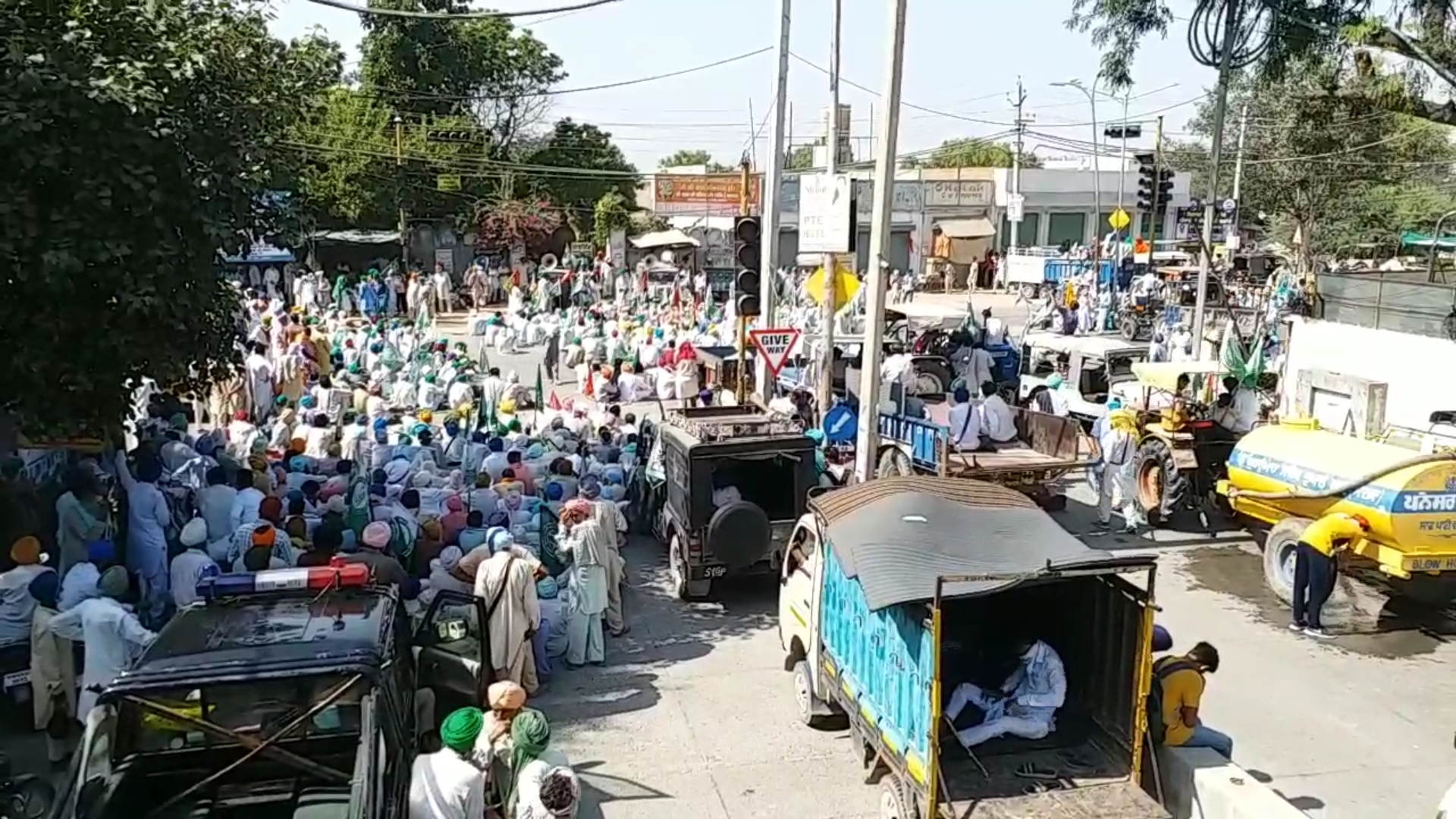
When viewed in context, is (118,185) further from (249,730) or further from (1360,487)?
(1360,487)

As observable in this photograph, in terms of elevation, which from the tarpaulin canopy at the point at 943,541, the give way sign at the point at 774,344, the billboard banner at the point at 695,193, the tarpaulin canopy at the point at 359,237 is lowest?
the tarpaulin canopy at the point at 943,541

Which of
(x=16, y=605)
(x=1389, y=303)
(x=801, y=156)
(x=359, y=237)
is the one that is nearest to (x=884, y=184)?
(x=16, y=605)

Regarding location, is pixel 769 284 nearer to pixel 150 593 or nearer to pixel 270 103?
pixel 270 103

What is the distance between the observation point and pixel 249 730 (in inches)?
225

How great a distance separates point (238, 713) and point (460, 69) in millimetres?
45492

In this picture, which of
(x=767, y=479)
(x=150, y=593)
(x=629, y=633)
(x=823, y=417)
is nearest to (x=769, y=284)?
(x=823, y=417)

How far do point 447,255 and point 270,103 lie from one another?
3452cm

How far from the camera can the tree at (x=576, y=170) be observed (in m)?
46.7

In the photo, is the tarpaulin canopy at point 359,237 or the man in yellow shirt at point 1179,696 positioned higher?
the tarpaulin canopy at point 359,237

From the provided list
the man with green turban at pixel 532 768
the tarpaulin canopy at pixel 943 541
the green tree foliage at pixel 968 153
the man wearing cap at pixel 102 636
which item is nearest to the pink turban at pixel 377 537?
the man wearing cap at pixel 102 636

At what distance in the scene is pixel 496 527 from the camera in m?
9.86

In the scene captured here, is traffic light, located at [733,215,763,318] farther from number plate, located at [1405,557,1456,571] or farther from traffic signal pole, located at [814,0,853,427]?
number plate, located at [1405,557,1456,571]

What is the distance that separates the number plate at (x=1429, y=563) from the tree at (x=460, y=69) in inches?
1618

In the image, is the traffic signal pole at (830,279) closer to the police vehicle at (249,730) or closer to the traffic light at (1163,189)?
the police vehicle at (249,730)
